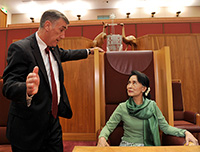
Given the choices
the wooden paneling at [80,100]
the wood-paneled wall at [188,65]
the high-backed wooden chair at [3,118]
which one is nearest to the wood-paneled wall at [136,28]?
the wood-paneled wall at [188,65]

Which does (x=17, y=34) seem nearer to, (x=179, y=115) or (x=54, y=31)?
(x=54, y=31)

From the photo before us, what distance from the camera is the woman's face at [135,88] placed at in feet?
4.04

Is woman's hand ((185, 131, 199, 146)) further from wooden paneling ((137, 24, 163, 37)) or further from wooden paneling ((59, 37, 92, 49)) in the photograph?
wooden paneling ((137, 24, 163, 37))

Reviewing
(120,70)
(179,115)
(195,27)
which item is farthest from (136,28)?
(120,70)

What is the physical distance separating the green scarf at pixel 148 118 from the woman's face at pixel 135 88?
7cm

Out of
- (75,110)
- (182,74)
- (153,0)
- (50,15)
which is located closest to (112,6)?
(153,0)

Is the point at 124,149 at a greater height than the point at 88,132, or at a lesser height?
greater

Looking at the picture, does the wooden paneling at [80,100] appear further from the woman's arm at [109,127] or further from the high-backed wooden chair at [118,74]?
the woman's arm at [109,127]

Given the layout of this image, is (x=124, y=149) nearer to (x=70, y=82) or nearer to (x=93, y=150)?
(x=93, y=150)

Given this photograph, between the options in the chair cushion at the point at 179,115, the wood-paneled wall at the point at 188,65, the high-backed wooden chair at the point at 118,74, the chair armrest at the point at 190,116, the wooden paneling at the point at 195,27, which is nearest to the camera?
the high-backed wooden chair at the point at 118,74

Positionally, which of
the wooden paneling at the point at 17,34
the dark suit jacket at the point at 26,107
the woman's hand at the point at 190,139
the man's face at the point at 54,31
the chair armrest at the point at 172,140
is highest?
the wooden paneling at the point at 17,34

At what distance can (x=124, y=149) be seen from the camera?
715 millimetres

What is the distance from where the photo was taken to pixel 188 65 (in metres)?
2.57

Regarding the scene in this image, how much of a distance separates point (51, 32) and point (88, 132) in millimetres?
1591
